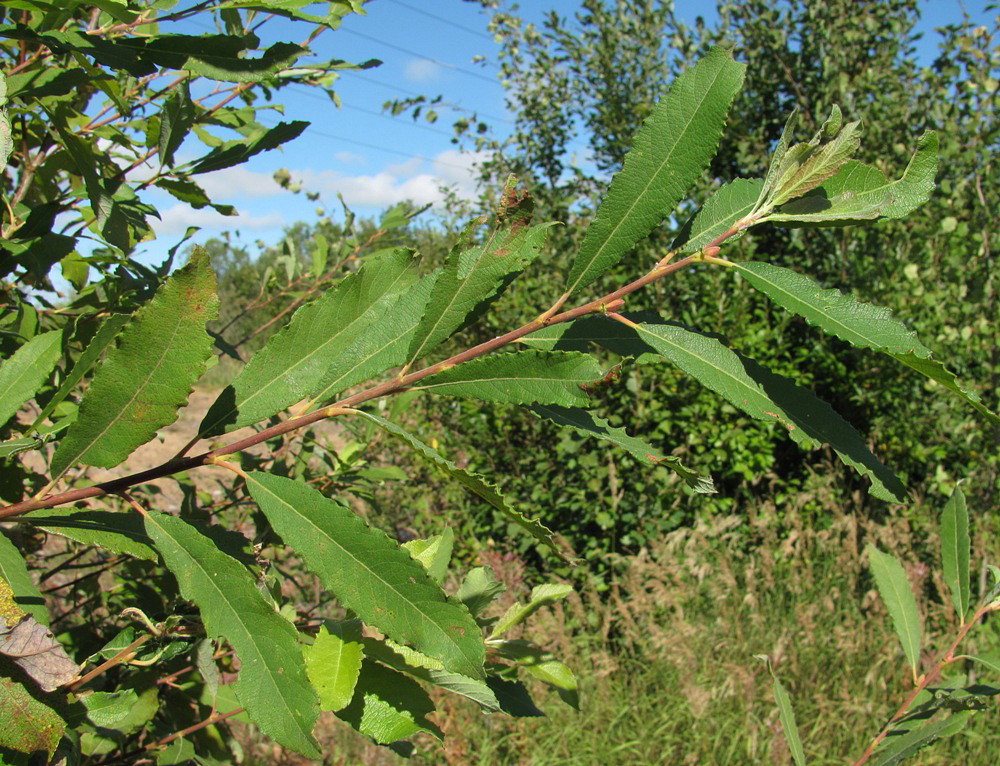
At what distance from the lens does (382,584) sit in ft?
2.27

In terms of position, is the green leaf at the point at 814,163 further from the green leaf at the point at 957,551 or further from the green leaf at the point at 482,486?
the green leaf at the point at 957,551

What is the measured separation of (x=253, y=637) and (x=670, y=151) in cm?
60

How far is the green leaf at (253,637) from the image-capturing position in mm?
679

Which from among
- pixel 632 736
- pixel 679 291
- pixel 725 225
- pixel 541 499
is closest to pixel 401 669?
pixel 725 225

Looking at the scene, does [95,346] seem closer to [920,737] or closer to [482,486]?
[482,486]

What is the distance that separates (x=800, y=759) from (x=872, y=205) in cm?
105

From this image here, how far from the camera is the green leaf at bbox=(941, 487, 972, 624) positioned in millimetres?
1343

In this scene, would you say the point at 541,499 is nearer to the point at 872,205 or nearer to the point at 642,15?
the point at 642,15

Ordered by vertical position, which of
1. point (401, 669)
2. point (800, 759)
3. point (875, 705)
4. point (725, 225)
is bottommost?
point (875, 705)

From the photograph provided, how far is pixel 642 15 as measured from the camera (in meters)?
4.66

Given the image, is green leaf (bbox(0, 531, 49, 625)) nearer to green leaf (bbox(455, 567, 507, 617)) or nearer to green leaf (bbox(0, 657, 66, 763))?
green leaf (bbox(0, 657, 66, 763))

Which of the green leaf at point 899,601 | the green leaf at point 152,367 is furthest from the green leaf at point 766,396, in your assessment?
the green leaf at point 899,601

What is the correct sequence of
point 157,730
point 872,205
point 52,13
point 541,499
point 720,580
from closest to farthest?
point 872,205 → point 52,13 → point 157,730 → point 720,580 → point 541,499

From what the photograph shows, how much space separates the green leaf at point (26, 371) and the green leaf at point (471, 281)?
50 centimetres
